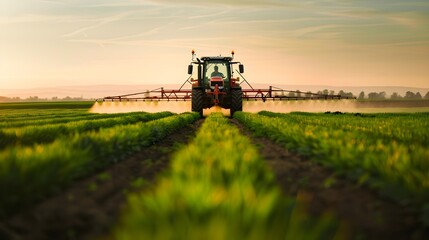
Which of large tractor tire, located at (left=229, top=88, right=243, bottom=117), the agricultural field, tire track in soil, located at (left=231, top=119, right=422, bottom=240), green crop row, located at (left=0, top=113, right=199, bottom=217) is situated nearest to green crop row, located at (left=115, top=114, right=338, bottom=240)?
the agricultural field

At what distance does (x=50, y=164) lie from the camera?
6.86m

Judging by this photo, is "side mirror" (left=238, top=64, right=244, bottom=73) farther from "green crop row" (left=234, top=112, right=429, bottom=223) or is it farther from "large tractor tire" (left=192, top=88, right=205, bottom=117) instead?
"green crop row" (left=234, top=112, right=429, bottom=223)

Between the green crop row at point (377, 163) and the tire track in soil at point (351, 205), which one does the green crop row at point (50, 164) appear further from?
the green crop row at point (377, 163)

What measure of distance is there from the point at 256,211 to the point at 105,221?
1861 mm

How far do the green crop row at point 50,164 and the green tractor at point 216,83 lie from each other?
16.4 meters

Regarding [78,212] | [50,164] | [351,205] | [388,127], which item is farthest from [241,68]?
[78,212]

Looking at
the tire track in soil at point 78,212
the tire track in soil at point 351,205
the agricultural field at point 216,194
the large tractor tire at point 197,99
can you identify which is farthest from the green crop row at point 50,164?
the large tractor tire at point 197,99

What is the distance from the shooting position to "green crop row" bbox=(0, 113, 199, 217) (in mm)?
5723

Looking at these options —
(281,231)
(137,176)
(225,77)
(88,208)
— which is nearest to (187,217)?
(281,231)

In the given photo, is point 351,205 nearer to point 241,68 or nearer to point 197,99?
point 241,68

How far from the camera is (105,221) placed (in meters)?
4.85

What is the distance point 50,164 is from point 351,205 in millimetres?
4240

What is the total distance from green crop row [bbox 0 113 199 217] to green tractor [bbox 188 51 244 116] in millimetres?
16394

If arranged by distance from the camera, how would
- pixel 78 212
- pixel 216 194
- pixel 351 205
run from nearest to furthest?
pixel 216 194 < pixel 78 212 < pixel 351 205
